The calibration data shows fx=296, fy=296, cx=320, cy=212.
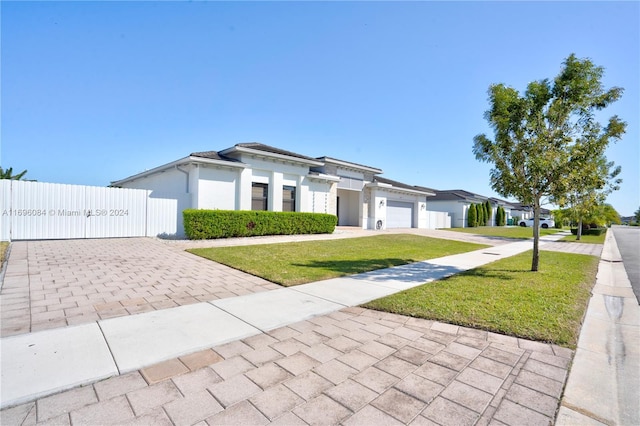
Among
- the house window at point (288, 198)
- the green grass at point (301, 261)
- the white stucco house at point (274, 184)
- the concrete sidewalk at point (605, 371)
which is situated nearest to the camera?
the concrete sidewalk at point (605, 371)

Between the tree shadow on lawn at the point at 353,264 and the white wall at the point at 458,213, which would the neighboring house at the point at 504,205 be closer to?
the white wall at the point at 458,213

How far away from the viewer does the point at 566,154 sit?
7.08m

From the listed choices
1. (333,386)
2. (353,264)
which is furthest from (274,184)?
(333,386)

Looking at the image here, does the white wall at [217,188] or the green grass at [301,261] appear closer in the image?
the green grass at [301,261]

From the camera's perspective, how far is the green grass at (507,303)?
3.92 metres

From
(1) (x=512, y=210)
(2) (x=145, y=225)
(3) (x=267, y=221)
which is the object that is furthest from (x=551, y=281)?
(1) (x=512, y=210)

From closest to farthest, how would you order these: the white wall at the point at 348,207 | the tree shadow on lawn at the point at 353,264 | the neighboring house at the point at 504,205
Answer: the tree shadow on lawn at the point at 353,264, the white wall at the point at 348,207, the neighboring house at the point at 504,205

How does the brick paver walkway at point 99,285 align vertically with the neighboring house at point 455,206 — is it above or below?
below

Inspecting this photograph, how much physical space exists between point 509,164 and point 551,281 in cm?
308

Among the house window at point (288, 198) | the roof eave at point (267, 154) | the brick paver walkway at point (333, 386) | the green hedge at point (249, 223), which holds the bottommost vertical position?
the brick paver walkway at point (333, 386)

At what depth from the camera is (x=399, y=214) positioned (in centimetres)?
2794

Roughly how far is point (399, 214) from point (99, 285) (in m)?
25.2

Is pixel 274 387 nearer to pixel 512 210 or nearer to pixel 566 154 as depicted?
pixel 566 154

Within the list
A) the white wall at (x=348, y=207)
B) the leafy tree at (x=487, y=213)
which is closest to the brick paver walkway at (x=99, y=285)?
the white wall at (x=348, y=207)
